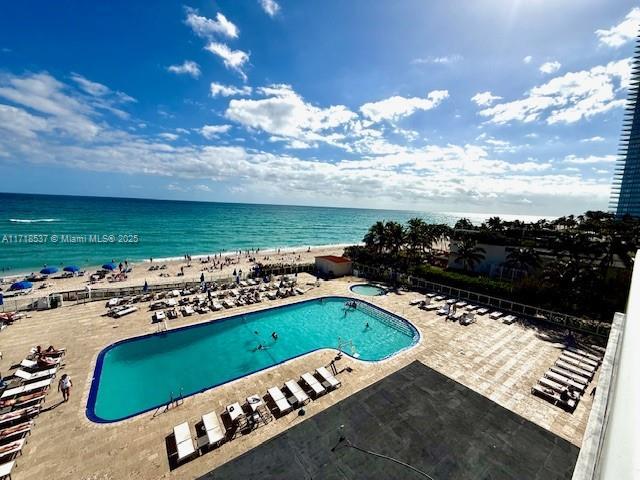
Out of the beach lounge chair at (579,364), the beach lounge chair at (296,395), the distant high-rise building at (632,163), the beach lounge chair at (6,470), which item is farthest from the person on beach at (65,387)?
the distant high-rise building at (632,163)

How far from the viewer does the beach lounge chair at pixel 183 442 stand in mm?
11393

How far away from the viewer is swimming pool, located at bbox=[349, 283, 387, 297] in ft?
102

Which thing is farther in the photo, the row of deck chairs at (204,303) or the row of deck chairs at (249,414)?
the row of deck chairs at (204,303)

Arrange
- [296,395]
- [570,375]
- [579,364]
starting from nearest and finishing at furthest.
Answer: [296,395] < [570,375] < [579,364]

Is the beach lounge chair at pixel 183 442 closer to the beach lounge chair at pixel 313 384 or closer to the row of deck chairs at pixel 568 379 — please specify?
the beach lounge chair at pixel 313 384

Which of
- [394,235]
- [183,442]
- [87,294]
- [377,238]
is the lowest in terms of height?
[183,442]

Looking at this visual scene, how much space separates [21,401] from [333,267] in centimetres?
2860

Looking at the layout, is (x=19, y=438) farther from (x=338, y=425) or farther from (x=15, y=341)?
(x=338, y=425)

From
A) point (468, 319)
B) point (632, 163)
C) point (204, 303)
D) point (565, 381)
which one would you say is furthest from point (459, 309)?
point (632, 163)

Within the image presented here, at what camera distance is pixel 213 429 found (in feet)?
40.9

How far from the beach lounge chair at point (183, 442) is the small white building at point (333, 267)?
85.0ft

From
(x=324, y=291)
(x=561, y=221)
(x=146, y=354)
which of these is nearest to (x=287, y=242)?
(x=324, y=291)

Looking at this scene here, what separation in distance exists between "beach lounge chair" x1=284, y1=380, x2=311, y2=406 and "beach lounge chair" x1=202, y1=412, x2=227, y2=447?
3.19 metres

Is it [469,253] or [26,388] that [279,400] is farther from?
[469,253]
